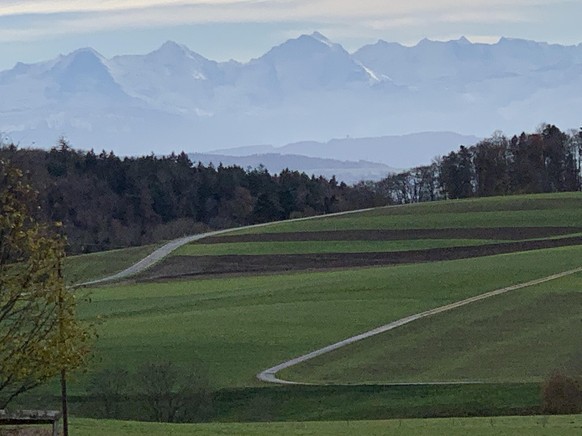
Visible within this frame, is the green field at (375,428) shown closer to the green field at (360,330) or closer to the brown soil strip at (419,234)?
the green field at (360,330)

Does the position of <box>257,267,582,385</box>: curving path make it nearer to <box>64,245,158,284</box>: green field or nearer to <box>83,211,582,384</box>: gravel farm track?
<box>83,211,582,384</box>: gravel farm track

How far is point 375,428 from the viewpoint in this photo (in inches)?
997

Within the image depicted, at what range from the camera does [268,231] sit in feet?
295

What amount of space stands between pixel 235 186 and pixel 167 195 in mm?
7702

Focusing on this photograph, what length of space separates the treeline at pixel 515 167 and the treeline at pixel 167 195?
833 centimetres

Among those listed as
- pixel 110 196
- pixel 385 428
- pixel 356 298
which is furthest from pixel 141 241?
pixel 385 428

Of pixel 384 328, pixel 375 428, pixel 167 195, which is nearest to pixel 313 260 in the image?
pixel 384 328

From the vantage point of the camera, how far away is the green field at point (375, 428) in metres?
23.8

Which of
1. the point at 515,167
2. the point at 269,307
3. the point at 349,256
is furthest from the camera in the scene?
the point at 515,167

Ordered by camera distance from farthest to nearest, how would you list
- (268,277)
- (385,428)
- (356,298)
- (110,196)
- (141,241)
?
(110,196), (141,241), (268,277), (356,298), (385,428)

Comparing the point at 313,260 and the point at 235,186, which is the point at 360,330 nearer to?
the point at 313,260

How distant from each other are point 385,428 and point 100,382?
14.9 metres

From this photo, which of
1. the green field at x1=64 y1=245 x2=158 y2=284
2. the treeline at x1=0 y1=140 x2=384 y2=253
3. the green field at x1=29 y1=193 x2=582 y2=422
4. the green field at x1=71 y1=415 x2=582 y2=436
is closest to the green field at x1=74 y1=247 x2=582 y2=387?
the green field at x1=29 y1=193 x2=582 y2=422

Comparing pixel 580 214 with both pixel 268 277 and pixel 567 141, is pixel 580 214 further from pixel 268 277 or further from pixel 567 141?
pixel 567 141
